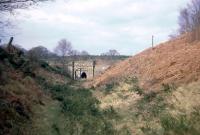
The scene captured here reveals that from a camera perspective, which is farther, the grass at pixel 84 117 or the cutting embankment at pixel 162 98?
the grass at pixel 84 117

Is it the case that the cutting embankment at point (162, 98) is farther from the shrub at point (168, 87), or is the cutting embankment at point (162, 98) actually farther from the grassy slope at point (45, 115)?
the grassy slope at point (45, 115)

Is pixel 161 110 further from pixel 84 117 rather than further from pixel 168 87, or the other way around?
pixel 168 87

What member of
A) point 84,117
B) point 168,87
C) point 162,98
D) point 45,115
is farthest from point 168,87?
point 45,115

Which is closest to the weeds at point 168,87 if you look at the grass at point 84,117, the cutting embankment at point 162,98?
the cutting embankment at point 162,98

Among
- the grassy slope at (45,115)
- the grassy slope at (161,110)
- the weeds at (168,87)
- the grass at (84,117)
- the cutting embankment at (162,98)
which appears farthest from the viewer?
the weeds at (168,87)

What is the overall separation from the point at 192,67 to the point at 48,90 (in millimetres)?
11165

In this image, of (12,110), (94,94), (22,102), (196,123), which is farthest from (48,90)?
(196,123)

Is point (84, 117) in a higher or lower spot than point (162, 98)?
lower

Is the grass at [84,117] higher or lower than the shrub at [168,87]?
lower

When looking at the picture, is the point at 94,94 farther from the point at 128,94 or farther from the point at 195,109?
the point at 195,109

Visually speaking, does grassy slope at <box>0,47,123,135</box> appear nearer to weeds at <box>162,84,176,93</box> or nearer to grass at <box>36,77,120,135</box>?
grass at <box>36,77,120,135</box>

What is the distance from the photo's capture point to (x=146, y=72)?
3575 centimetres

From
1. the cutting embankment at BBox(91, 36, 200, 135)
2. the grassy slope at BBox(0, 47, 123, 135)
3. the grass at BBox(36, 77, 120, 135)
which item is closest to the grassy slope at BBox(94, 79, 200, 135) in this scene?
the cutting embankment at BBox(91, 36, 200, 135)

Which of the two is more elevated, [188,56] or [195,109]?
[188,56]
